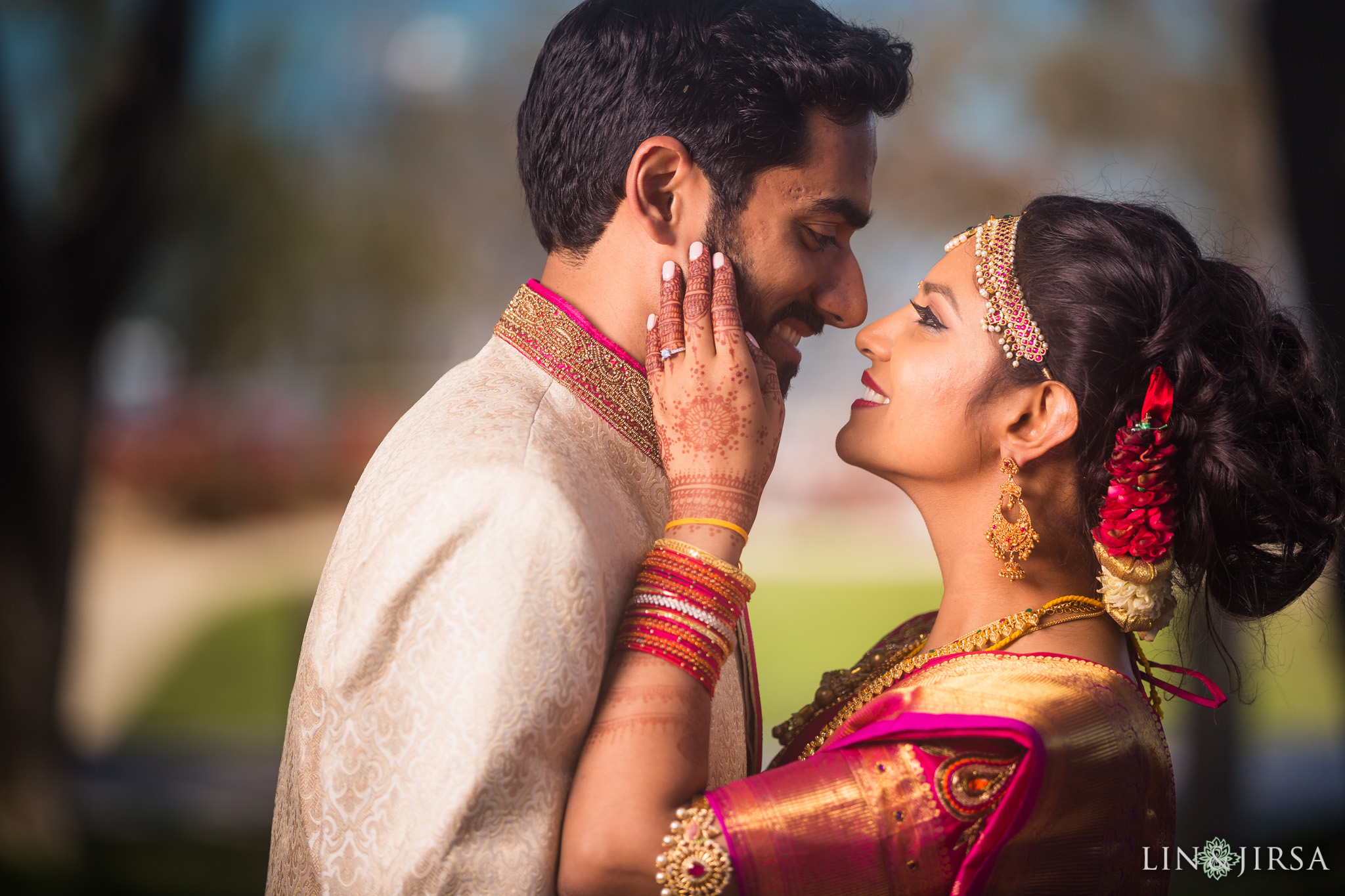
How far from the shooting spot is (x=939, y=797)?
4.64ft

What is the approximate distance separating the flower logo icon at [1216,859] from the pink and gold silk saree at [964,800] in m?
2.25

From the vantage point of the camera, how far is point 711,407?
4.73 ft

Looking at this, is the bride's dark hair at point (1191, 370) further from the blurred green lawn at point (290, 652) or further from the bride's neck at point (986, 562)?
the blurred green lawn at point (290, 652)

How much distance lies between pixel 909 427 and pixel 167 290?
541 cm

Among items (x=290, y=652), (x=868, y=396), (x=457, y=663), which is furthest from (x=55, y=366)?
(x=457, y=663)

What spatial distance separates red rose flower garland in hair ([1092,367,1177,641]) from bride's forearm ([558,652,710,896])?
765mm

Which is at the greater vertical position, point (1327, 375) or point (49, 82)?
point (49, 82)

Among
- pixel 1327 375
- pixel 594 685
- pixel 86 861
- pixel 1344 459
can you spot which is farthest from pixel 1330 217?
pixel 86 861

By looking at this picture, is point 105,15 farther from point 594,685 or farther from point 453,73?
point 594,685

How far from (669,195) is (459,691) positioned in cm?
79

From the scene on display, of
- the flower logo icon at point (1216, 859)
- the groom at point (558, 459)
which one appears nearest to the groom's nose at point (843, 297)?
the groom at point (558, 459)

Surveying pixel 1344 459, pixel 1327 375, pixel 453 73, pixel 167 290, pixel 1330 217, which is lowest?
pixel 1344 459

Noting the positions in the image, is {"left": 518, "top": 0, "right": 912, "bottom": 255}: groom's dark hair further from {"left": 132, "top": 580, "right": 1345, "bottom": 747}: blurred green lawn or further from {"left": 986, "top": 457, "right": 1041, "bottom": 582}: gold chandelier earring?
{"left": 132, "top": 580, "right": 1345, "bottom": 747}: blurred green lawn

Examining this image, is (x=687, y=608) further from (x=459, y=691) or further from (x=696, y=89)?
(x=696, y=89)
